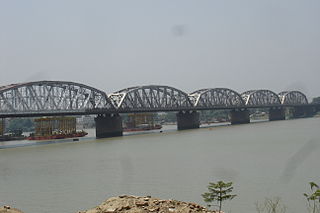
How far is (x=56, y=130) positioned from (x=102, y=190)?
10440cm

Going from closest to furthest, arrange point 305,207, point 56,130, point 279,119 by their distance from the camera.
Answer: point 305,207 < point 56,130 < point 279,119

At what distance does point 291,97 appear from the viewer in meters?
189

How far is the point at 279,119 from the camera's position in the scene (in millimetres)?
160500

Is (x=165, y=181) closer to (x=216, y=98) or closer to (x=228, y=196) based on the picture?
(x=228, y=196)

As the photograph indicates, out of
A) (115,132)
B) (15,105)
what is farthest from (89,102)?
(15,105)

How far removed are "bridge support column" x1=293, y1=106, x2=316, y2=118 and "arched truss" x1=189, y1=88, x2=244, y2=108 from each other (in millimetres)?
47463

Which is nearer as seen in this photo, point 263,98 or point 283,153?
point 283,153

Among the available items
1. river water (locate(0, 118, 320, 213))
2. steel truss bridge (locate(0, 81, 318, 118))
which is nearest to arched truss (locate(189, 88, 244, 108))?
steel truss bridge (locate(0, 81, 318, 118))

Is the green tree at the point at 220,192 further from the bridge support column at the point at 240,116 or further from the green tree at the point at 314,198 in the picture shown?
the bridge support column at the point at 240,116

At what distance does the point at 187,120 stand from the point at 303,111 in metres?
87.5

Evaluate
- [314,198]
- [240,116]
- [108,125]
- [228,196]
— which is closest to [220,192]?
[228,196]

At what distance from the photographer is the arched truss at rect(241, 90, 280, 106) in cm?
15775

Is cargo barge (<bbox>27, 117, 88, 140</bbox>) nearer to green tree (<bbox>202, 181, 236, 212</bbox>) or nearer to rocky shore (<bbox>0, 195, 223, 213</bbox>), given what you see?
green tree (<bbox>202, 181, 236, 212</bbox>)

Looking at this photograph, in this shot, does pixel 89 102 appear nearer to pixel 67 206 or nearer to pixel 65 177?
pixel 65 177
